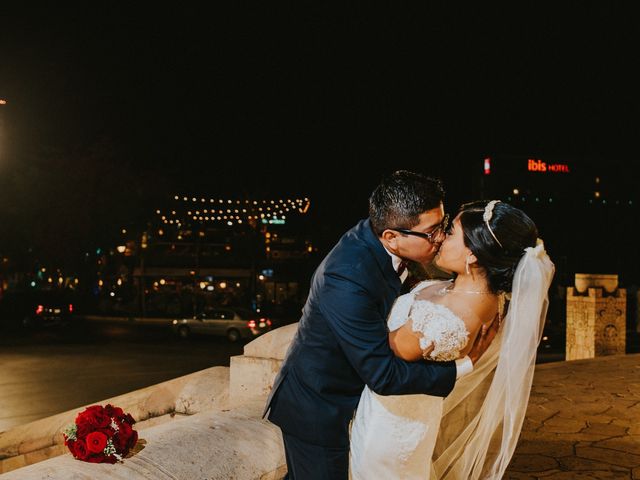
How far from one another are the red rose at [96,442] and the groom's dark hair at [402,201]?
Answer: 5.63ft

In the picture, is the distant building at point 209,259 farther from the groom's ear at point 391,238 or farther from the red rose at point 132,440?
the groom's ear at point 391,238

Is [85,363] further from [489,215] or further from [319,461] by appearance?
[489,215]

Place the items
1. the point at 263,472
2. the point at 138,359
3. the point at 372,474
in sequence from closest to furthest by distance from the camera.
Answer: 1. the point at 372,474
2. the point at 263,472
3. the point at 138,359

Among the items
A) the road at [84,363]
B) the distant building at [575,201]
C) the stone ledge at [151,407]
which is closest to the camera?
the stone ledge at [151,407]

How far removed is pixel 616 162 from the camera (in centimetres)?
8075

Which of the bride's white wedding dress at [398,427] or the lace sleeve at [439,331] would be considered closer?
the lace sleeve at [439,331]

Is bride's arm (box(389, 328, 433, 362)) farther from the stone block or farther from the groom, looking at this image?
the stone block

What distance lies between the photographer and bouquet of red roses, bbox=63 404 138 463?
119 inches

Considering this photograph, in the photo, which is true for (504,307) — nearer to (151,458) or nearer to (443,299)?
(443,299)

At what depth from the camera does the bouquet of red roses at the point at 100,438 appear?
3.03 metres

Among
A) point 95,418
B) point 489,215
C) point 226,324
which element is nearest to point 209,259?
point 226,324

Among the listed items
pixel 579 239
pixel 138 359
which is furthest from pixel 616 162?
pixel 138 359

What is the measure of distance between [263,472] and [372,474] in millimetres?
1064

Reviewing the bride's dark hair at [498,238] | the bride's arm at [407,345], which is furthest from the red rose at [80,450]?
the bride's dark hair at [498,238]
